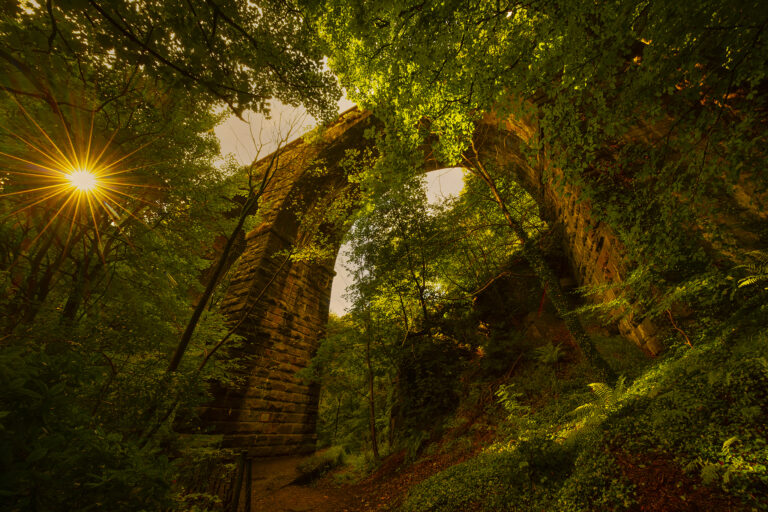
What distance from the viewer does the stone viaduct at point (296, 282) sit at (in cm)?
665

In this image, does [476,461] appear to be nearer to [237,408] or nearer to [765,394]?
[765,394]

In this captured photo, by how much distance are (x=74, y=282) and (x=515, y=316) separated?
383 inches

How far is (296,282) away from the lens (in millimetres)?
10344

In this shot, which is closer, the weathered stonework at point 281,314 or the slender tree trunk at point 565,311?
the slender tree trunk at point 565,311

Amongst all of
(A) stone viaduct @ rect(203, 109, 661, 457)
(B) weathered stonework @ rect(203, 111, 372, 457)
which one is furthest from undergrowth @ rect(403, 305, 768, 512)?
(B) weathered stonework @ rect(203, 111, 372, 457)

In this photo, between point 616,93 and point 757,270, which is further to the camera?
point 616,93

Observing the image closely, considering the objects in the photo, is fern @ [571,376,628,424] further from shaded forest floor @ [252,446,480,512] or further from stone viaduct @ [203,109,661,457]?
shaded forest floor @ [252,446,480,512]

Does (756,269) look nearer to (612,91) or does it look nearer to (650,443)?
(650,443)

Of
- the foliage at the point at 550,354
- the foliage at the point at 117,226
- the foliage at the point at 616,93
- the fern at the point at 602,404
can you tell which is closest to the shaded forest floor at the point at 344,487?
the fern at the point at 602,404

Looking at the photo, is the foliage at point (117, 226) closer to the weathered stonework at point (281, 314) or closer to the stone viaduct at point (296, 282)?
the weathered stonework at point (281, 314)

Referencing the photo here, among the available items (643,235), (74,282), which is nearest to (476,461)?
(643,235)

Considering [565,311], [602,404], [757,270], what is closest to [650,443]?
[602,404]

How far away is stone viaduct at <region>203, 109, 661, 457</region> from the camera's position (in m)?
6.65

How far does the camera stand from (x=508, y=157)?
9.20 metres
